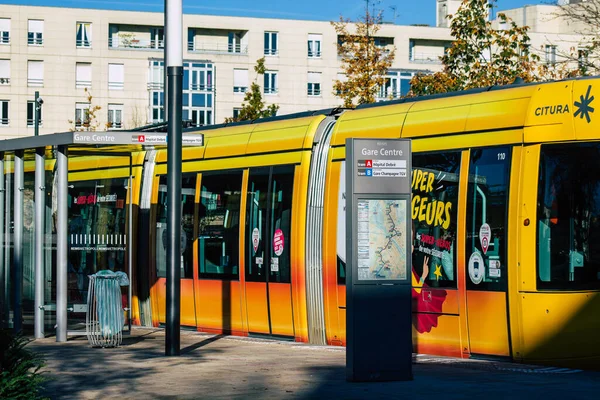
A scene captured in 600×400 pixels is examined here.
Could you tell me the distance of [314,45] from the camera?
77.7 m

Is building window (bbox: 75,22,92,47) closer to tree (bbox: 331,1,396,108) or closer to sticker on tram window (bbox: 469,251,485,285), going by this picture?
tree (bbox: 331,1,396,108)

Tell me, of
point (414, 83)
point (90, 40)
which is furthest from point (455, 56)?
point (90, 40)

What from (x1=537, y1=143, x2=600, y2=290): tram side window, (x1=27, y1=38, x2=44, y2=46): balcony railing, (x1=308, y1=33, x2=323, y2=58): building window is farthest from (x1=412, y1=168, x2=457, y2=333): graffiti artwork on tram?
(x1=308, y1=33, x2=323, y2=58): building window

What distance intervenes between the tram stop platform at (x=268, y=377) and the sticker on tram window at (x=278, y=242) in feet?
5.91

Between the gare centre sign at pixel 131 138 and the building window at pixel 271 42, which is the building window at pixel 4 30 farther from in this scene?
the gare centre sign at pixel 131 138

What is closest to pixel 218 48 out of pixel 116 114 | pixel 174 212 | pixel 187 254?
pixel 116 114

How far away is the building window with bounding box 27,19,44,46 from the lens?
71562 mm

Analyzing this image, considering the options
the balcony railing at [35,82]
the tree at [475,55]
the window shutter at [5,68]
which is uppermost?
the window shutter at [5,68]

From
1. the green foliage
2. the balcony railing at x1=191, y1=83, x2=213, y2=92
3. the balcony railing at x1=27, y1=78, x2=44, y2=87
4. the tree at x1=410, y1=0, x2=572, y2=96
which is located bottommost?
the green foliage

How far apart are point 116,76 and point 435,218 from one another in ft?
206

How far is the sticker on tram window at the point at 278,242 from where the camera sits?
51.8 ft

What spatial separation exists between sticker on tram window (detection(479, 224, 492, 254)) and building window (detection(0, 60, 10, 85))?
204 feet

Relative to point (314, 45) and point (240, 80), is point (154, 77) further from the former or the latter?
point (314, 45)

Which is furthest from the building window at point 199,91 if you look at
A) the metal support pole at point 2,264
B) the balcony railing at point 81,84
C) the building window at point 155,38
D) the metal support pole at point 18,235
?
the metal support pole at point 18,235
